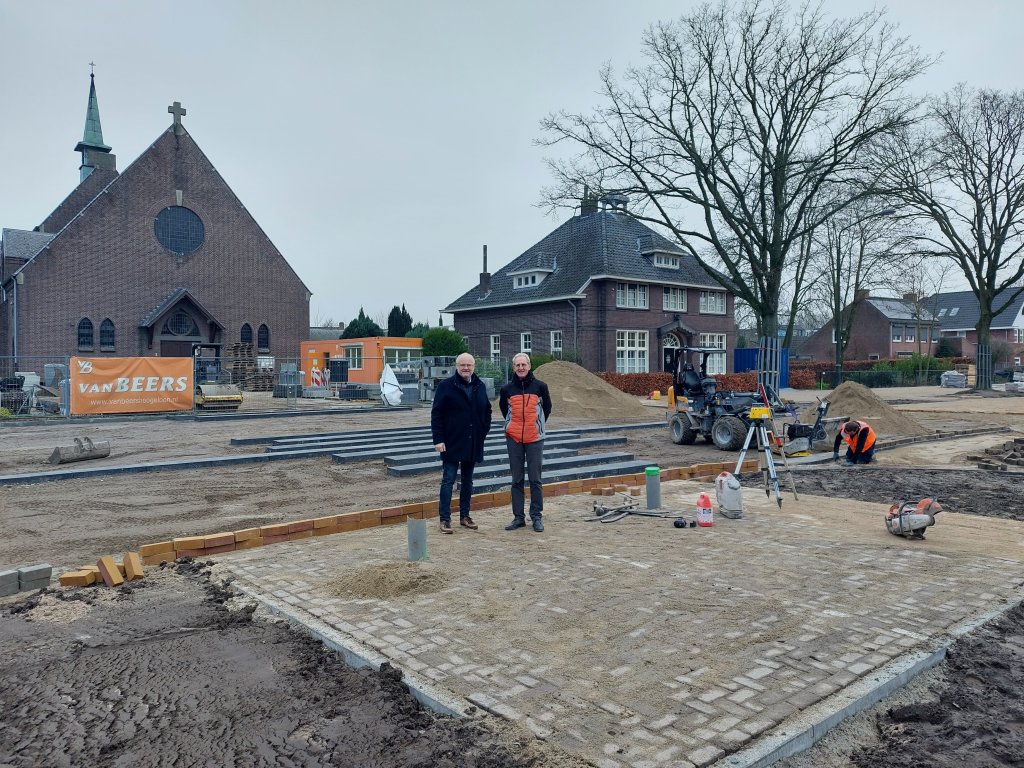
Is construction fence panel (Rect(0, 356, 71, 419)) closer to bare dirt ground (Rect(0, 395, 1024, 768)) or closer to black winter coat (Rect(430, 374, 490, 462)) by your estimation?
bare dirt ground (Rect(0, 395, 1024, 768))

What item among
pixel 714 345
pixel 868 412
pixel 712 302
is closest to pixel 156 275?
pixel 712 302

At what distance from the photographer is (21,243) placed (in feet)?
148

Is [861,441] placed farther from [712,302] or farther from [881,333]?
[881,333]

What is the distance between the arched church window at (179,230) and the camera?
140ft

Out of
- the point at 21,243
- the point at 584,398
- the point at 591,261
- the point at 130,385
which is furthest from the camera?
the point at 21,243

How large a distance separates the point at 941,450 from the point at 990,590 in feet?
36.1

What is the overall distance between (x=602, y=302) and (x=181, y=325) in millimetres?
24176

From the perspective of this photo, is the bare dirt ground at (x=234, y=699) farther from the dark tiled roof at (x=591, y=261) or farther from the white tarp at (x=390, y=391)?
the dark tiled roof at (x=591, y=261)

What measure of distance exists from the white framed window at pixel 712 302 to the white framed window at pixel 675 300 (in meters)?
1.79

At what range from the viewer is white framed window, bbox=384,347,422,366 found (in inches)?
1716

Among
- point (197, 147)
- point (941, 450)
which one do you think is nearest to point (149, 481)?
point (941, 450)

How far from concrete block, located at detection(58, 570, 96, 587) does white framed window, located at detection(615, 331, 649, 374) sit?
3524 cm

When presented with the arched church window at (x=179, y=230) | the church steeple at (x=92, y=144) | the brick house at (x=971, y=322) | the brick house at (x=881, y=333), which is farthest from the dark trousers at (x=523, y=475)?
the brick house at (x=971, y=322)

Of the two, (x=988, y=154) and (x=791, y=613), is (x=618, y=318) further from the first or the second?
(x=791, y=613)
